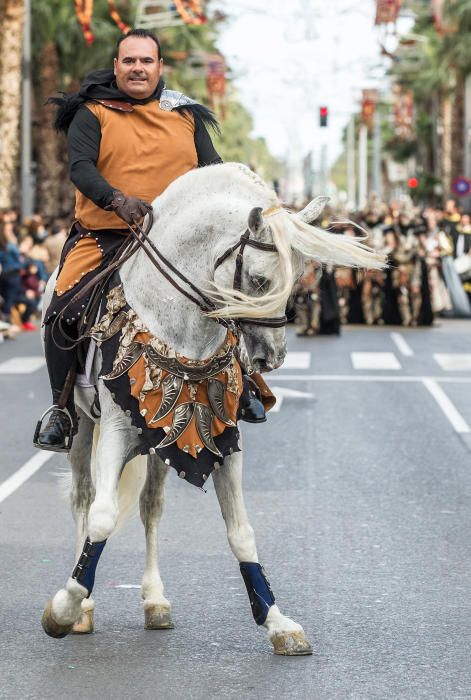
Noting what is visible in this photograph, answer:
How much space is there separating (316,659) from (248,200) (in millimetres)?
1806

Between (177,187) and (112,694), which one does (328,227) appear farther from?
(112,694)

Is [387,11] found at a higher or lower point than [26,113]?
higher

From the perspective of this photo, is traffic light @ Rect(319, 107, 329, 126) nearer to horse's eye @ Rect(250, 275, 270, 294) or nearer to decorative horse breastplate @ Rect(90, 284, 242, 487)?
decorative horse breastplate @ Rect(90, 284, 242, 487)

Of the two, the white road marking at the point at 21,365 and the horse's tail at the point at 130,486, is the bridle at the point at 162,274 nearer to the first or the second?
the horse's tail at the point at 130,486

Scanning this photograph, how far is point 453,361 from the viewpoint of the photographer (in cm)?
2152

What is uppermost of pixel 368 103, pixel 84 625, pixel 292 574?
pixel 368 103

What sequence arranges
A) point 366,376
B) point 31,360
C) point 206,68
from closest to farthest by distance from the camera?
point 366,376 < point 31,360 < point 206,68

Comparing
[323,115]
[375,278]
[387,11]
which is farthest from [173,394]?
[323,115]

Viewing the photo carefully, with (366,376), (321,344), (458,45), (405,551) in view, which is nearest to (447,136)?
(458,45)

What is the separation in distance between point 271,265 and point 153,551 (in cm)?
182

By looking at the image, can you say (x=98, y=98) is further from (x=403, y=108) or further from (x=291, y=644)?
(x=403, y=108)

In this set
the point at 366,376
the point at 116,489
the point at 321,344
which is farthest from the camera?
the point at 321,344

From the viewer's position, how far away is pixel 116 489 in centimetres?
628

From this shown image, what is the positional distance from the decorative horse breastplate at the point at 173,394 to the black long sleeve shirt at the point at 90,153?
1.44ft
